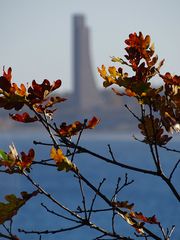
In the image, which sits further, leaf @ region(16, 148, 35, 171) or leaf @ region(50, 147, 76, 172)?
leaf @ region(16, 148, 35, 171)

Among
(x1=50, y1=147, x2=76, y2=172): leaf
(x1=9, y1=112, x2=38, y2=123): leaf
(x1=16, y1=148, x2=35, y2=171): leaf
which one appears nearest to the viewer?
(x1=50, y1=147, x2=76, y2=172): leaf

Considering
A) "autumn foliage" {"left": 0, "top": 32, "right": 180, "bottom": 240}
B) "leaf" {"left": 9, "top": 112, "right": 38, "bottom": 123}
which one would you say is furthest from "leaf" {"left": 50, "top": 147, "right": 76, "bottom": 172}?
"leaf" {"left": 9, "top": 112, "right": 38, "bottom": 123}

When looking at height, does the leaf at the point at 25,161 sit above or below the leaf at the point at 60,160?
above

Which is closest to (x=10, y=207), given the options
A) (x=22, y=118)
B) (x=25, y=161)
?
(x=25, y=161)

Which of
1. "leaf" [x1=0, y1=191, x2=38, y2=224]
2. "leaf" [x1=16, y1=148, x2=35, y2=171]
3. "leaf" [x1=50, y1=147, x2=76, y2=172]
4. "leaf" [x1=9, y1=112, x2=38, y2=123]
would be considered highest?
"leaf" [x1=9, y1=112, x2=38, y2=123]

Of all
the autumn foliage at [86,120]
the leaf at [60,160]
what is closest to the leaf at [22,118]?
the autumn foliage at [86,120]

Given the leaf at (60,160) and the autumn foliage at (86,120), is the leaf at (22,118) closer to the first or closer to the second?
the autumn foliage at (86,120)

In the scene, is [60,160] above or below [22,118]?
below

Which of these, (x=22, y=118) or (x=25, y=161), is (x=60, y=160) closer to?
(x=25, y=161)

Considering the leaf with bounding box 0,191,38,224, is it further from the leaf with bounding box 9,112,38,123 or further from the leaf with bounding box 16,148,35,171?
the leaf with bounding box 9,112,38,123

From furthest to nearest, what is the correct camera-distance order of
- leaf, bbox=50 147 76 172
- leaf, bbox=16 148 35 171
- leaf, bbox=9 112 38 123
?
leaf, bbox=9 112 38 123
leaf, bbox=16 148 35 171
leaf, bbox=50 147 76 172

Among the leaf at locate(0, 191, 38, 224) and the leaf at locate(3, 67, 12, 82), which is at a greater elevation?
the leaf at locate(3, 67, 12, 82)

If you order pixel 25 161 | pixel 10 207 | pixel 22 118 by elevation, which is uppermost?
pixel 22 118

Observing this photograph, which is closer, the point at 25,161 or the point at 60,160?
the point at 60,160
